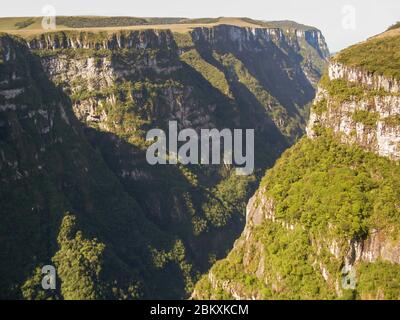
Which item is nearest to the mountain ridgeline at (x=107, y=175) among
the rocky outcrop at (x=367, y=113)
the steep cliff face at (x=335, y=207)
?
the steep cliff face at (x=335, y=207)

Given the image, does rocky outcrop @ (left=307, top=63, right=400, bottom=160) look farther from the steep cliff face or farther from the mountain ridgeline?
the mountain ridgeline

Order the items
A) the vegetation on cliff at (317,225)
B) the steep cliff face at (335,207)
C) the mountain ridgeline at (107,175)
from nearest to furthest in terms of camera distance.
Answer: the steep cliff face at (335,207), the vegetation on cliff at (317,225), the mountain ridgeline at (107,175)

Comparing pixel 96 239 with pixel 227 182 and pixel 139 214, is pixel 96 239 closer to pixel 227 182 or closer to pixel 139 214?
pixel 139 214

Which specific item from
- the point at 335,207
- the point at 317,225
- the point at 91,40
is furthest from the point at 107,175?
the point at 335,207

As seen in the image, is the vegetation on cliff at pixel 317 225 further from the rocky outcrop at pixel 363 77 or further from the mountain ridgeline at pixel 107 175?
the mountain ridgeline at pixel 107 175

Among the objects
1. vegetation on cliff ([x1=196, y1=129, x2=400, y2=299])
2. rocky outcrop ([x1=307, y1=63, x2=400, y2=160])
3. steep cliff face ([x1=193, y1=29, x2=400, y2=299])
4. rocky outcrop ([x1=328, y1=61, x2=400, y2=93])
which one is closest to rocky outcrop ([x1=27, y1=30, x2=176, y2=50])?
steep cliff face ([x1=193, y1=29, x2=400, y2=299])
